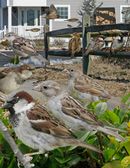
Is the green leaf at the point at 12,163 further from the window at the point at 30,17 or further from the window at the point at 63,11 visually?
the window at the point at 30,17

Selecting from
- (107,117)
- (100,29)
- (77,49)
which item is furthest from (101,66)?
(107,117)

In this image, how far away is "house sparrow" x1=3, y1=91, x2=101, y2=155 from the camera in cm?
330

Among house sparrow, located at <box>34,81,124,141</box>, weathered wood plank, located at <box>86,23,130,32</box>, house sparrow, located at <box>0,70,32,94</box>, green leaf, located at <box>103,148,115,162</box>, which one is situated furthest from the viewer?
weathered wood plank, located at <box>86,23,130,32</box>

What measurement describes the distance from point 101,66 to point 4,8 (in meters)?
42.2

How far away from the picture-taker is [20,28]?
5291cm

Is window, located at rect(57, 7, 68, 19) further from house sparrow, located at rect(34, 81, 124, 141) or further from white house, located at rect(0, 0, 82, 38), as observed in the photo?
house sparrow, located at rect(34, 81, 124, 141)

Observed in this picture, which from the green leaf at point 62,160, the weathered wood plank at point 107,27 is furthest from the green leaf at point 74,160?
the weathered wood plank at point 107,27

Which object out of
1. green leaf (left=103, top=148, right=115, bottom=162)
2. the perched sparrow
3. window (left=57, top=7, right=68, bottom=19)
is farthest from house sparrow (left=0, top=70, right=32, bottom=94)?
window (left=57, top=7, right=68, bottom=19)

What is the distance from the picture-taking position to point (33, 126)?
11.2 ft

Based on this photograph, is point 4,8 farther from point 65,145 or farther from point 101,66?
point 65,145

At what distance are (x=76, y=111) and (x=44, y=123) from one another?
560mm

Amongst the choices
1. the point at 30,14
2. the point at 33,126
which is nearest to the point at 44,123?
the point at 33,126

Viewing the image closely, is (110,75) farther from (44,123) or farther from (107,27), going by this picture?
(44,123)

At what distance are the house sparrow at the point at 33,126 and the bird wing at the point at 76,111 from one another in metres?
0.27
